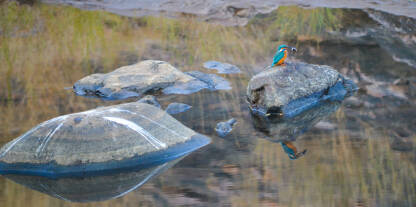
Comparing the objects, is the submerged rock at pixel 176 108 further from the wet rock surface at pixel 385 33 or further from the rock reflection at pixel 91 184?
Answer: the wet rock surface at pixel 385 33

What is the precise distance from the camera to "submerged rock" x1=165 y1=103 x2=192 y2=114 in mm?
5125

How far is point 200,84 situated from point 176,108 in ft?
3.14

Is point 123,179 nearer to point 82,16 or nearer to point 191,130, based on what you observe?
point 191,130

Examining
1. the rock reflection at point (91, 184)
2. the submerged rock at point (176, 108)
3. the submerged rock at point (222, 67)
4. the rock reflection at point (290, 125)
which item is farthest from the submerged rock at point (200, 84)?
the rock reflection at point (91, 184)

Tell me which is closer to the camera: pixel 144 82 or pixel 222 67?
pixel 144 82

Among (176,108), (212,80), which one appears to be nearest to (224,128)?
(176,108)

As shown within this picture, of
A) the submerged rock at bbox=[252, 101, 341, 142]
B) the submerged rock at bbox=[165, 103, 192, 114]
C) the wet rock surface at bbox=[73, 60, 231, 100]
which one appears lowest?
the submerged rock at bbox=[252, 101, 341, 142]

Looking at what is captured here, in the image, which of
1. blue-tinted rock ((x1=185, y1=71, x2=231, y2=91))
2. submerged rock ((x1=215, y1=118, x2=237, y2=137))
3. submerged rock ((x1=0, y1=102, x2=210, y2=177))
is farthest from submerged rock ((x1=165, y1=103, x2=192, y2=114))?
submerged rock ((x1=0, y1=102, x2=210, y2=177))

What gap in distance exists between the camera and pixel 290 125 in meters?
4.81

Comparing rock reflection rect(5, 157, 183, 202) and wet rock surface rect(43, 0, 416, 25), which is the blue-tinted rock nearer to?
rock reflection rect(5, 157, 183, 202)

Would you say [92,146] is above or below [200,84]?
above

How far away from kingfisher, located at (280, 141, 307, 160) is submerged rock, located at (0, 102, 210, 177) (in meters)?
0.77

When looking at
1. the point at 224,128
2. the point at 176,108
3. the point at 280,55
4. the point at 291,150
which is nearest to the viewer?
the point at 291,150

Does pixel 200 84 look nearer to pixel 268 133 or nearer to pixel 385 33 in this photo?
pixel 268 133
